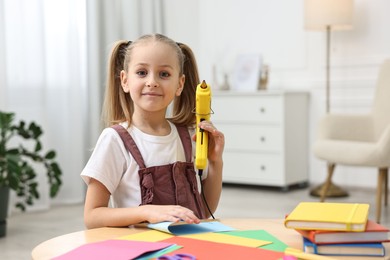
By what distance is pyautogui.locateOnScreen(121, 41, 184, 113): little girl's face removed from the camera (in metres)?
1.46

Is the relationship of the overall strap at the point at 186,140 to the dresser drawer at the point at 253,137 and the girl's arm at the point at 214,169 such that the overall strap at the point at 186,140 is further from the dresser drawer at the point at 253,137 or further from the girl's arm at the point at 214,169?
the dresser drawer at the point at 253,137

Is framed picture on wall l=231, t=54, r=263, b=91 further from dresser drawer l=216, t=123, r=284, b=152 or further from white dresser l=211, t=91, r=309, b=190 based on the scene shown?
dresser drawer l=216, t=123, r=284, b=152

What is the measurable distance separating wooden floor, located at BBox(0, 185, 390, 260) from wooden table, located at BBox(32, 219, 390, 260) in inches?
69.7

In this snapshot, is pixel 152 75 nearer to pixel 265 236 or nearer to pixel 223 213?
pixel 265 236

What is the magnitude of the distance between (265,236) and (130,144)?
451 millimetres

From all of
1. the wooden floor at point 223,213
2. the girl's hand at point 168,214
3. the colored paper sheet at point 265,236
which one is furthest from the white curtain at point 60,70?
the colored paper sheet at point 265,236

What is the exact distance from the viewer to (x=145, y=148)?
1525mm

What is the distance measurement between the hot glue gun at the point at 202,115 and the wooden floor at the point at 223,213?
177 centimetres

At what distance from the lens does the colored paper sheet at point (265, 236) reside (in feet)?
3.66

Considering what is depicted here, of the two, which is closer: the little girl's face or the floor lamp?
the little girl's face

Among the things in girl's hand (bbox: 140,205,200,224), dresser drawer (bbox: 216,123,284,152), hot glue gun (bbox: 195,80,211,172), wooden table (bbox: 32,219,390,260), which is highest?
hot glue gun (bbox: 195,80,211,172)

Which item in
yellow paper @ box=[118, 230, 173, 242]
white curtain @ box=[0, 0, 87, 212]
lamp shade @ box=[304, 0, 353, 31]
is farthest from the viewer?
lamp shade @ box=[304, 0, 353, 31]

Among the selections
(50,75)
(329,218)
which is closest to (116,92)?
(329,218)

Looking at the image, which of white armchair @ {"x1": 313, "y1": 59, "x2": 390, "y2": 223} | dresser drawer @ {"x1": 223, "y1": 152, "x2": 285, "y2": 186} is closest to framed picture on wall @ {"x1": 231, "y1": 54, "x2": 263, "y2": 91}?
dresser drawer @ {"x1": 223, "y1": 152, "x2": 285, "y2": 186}
